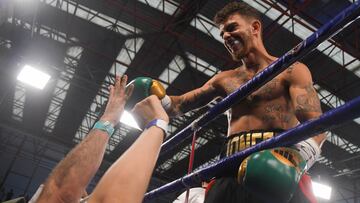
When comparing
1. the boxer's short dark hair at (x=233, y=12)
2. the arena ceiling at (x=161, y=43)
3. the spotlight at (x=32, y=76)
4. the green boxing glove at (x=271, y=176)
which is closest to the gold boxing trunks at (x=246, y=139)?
the green boxing glove at (x=271, y=176)

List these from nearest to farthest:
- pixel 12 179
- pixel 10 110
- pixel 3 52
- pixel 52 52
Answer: pixel 3 52
pixel 52 52
pixel 10 110
pixel 12 179

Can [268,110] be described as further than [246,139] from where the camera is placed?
Yes

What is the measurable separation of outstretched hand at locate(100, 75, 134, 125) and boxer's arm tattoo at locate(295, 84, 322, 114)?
651mm

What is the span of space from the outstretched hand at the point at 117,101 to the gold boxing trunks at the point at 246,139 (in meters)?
0.51

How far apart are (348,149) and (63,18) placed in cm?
899

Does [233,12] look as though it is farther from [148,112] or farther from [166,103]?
[148,112]

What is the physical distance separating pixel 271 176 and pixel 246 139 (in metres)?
0.44

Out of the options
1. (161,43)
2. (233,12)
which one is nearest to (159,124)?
(233,12)

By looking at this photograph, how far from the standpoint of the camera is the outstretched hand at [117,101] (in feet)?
3.82

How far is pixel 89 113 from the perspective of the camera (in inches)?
464

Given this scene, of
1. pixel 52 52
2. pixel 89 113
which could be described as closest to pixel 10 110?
pixel 89 113

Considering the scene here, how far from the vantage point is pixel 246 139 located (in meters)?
1.40

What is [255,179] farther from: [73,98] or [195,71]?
[73,98]

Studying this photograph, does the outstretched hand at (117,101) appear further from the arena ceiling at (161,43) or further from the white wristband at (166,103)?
the arena ceiling at (161,43)
